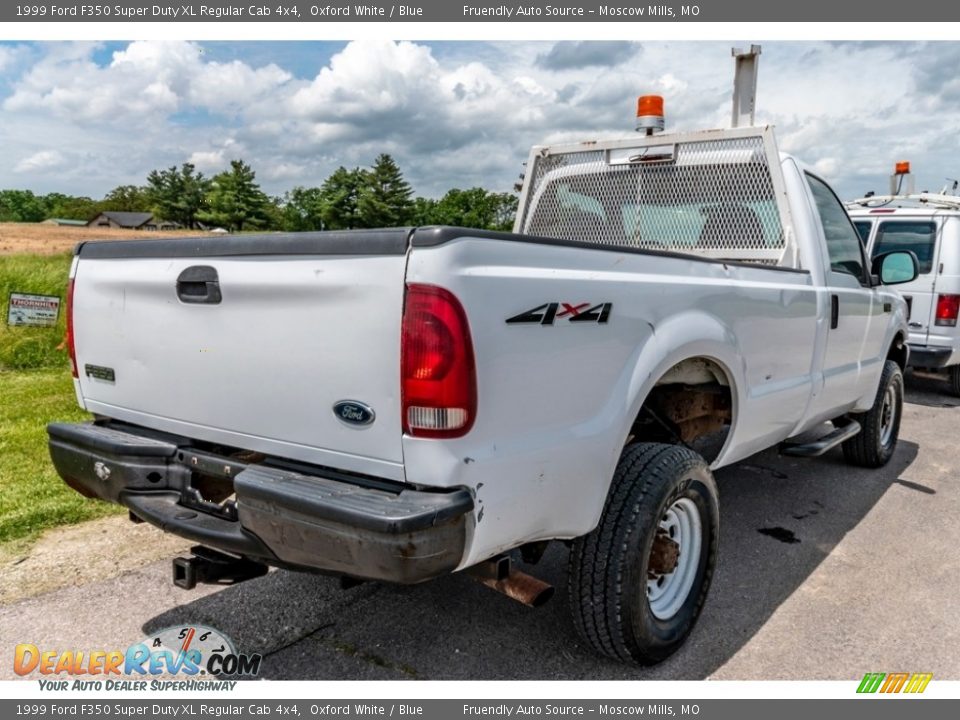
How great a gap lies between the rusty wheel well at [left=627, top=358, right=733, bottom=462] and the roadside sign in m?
8.60

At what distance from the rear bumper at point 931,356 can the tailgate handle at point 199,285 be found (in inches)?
309

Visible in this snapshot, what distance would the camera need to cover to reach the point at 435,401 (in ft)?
6.58

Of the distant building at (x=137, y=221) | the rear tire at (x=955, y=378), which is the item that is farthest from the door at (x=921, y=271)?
the distant building at (x=137, y=221)

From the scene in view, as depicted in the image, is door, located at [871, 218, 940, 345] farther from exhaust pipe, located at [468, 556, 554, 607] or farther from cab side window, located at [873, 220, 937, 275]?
exhaust pipe, located at [468, 556, 554, 607]

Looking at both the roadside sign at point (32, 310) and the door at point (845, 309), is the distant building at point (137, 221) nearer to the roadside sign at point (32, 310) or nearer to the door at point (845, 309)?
the roadside sign at point (32, 310)

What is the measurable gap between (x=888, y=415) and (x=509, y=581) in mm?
4424

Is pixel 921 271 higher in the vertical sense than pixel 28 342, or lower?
higher

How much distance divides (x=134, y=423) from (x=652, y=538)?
2.08 meters

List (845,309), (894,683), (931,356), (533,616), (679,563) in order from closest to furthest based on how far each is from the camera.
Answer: (894,683), (679,563), (533,616), (845,309), (931,356)

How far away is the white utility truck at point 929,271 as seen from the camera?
7891mm

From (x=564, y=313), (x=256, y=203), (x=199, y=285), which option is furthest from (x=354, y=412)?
(x=256, y=203)

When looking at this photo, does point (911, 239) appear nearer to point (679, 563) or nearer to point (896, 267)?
point (896, 267)

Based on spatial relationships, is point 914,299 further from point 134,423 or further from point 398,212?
point 398,212

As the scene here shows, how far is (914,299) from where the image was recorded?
8172mm
